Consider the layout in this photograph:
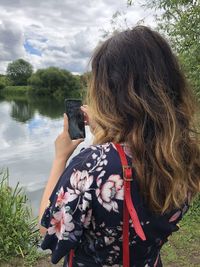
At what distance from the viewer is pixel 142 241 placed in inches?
50.4

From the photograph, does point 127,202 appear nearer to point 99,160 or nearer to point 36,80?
point 99,160

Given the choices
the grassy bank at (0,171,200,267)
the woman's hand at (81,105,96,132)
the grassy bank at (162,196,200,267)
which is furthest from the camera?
the grassy bank at (0,171,200,267)

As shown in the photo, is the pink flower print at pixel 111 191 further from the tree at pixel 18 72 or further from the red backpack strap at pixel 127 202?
the tree at pixel 18 72

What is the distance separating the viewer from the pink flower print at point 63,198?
122cm

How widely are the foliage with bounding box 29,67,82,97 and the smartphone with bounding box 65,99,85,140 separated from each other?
164 ft

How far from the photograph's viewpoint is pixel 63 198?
4.03 feet

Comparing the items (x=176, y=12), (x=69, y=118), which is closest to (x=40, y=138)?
(x=176, y=12)

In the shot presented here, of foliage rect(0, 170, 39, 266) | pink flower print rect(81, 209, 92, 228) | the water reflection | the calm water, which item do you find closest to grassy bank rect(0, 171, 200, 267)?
foliage rect(0, 170, 39, 266)

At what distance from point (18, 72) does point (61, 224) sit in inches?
3358

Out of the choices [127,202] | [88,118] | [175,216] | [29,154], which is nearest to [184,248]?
[175,216]

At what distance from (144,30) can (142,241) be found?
69 cm

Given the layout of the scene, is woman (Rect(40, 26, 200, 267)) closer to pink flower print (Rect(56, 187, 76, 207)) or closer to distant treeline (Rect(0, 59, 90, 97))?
pink flower print (Rect(56, 187, 76, 207))

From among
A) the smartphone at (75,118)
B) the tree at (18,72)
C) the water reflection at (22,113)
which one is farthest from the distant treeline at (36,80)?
the smartphone at (75,118)

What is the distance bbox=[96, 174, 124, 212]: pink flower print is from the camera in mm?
1197
